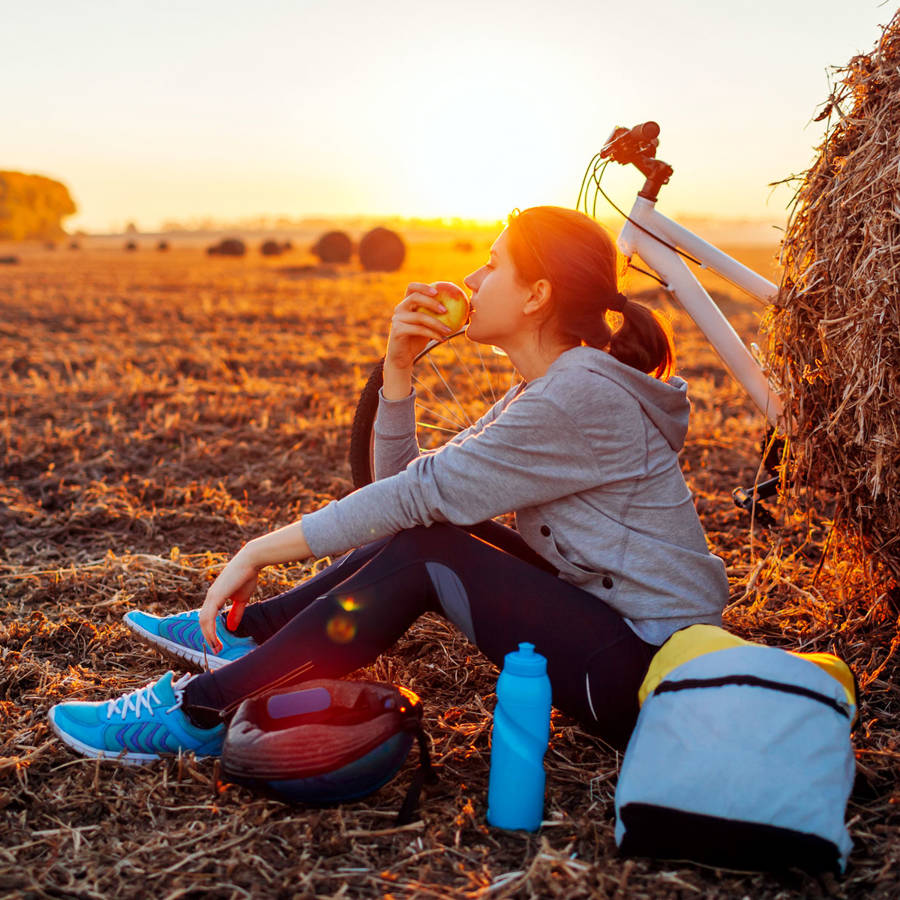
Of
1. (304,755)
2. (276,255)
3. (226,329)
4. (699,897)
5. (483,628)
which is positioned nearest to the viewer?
(699,897)

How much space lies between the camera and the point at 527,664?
2.02m

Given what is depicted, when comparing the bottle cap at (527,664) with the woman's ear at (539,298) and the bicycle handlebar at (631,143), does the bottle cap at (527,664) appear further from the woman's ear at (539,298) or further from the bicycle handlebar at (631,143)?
the bicycle handlebar at (631,143)

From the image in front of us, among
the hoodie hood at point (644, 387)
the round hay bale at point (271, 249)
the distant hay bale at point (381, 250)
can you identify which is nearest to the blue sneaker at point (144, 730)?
the hoodie hood at point (644, 387)

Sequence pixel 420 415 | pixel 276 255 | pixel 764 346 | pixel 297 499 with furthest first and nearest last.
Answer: pixel 276 255 < pixel 420 415 < pixel 297 499 < pixel 764 346

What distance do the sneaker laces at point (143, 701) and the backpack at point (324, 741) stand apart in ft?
0.92

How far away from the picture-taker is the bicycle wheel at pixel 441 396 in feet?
11.3

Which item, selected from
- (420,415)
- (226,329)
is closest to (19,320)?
(226,329)

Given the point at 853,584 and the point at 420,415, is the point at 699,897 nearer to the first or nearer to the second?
the point at 853,584

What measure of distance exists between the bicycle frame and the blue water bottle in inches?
58.7

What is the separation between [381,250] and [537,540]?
62.7ft

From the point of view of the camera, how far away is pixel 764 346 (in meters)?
3.10

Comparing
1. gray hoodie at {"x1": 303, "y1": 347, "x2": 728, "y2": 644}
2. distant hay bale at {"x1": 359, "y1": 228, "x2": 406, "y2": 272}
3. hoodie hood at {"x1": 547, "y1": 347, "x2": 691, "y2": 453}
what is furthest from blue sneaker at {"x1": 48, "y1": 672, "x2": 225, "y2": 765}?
distant hay bale at {"x1": 359, "y1": 228, "x2": 406, "y2": 272}

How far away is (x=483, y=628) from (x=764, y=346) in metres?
1.52

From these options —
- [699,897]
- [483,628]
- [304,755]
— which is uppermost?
[483,628]
